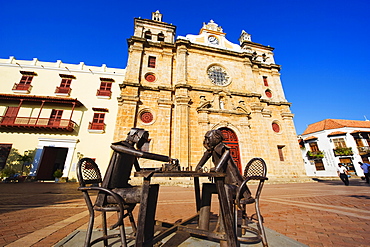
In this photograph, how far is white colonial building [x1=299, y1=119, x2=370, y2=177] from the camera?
72.2ft

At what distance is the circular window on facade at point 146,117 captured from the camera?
1188 centimetres

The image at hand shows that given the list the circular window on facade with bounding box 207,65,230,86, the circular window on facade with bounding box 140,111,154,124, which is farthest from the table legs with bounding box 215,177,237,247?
the circular window on facade with bounding box 207,65,230,86

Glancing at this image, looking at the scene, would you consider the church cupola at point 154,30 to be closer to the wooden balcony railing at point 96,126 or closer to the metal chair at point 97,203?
the wooden balcony railing at point 96,126

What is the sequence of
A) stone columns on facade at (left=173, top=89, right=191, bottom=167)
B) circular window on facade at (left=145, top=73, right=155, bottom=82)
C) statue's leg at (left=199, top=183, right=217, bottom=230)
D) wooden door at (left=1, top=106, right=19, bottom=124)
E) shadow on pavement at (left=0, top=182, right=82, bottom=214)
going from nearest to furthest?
1. statue's leg at (left=199, top=183, right=217, bottom=230)
2. shadow on pavement at (left=0, top=182, right=82, bottom=214)
3. stone columns on facade at (left=173, top=89, right=191, bottom=167)
4. wooden door at (left=1, top=106, right=19, bottom=124)
5. circular window on facade at (left=145, top=73, right=155, bottom=82)

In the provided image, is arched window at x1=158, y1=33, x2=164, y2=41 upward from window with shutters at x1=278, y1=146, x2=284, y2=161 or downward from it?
upward

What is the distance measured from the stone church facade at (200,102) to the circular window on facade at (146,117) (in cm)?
6

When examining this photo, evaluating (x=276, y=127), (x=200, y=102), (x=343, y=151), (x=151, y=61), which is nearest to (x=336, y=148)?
(x=343, y=151)

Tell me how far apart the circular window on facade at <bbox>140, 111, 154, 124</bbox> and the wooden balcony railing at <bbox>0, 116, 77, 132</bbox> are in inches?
269

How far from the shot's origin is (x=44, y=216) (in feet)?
10.8

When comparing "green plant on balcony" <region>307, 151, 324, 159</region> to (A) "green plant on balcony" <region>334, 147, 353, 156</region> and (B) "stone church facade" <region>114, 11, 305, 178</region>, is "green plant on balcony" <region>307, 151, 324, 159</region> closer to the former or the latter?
(A) "green plant on balcony" <region>334, 147, 353, 156</region>

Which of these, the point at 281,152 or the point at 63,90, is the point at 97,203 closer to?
the point at 281,152

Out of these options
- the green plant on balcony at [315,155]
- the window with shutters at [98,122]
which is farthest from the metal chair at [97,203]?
the green plant on balcony at [315,155]

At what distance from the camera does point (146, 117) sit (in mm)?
12023

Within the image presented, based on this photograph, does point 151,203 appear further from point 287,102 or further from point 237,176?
point 287,102
